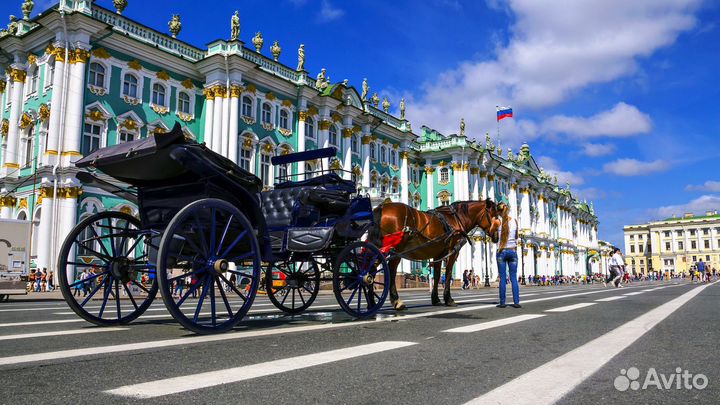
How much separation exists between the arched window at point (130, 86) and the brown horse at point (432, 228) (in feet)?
75.8

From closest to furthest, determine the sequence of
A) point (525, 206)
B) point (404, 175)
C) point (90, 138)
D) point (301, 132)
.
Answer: point (90, 138)
point (301, 132)
point (404, 175)
point (525, 206)

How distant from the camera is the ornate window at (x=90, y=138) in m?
26.2

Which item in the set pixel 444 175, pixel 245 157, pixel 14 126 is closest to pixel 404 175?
pixel 444 175

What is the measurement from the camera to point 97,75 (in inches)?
1063

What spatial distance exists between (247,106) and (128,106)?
731cm

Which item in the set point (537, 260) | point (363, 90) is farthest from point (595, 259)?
point (363, 90)

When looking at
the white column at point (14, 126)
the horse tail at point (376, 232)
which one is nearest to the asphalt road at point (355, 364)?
the horse tail at point (376, 232)

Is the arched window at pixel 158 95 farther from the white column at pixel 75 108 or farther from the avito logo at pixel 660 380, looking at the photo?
the avito logo at pixel 660 380

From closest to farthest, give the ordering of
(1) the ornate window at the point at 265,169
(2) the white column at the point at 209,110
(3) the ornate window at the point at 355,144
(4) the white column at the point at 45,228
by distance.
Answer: (4) the white column at the point at 45,228
(2) the white column at the point at 209,110
(1) the ornate window at the point at 265,169
(3) the ornate window at the point at 355,144

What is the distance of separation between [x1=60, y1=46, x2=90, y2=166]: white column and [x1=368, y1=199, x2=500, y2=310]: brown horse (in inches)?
825

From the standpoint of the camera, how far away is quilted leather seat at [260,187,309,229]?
7559 millimetres

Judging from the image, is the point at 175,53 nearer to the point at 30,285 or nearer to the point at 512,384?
the point at 30,285

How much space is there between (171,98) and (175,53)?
2.57 m

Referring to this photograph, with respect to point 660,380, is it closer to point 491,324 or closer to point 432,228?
point 491,324
